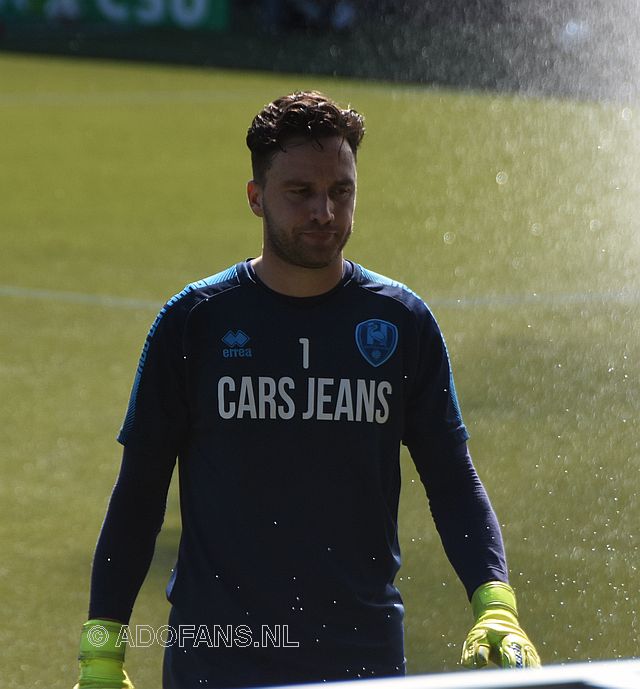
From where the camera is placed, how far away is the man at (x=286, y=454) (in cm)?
305

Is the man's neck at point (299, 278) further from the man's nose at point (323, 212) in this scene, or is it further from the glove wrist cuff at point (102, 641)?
the glove wrist cuff at point (102, 641)

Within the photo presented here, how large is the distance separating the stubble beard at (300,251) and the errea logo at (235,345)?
0.18 meters

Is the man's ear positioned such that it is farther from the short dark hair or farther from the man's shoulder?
the man's shoulder

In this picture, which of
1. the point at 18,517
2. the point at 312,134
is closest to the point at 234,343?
the point at 312,134

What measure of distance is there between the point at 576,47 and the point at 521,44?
305cm

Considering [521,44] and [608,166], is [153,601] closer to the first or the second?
[608,166]

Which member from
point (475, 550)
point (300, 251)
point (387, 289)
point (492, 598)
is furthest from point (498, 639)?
point (300, 251)

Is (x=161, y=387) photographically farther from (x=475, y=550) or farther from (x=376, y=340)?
(x=475, y=550)

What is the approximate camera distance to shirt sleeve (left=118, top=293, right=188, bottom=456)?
3.09 meters

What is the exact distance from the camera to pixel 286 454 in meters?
3.08

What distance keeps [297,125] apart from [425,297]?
6.78 meters

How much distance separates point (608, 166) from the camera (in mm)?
15539

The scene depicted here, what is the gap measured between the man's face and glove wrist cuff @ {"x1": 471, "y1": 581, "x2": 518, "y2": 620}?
0.72m

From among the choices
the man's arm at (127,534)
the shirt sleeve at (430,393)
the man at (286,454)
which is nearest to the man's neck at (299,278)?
the man at (286,454)
